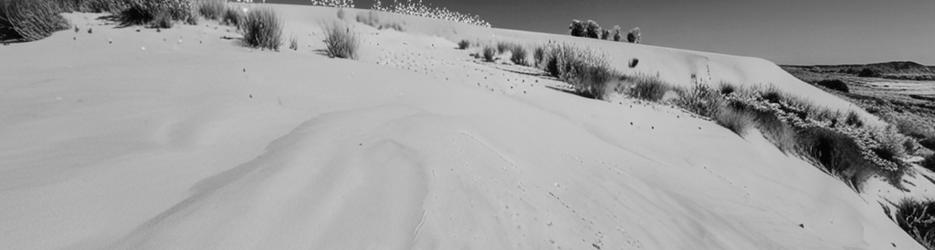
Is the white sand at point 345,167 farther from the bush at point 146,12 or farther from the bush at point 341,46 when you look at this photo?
the bush at point 146,12

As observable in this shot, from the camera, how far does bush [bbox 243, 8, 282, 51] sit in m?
5.57

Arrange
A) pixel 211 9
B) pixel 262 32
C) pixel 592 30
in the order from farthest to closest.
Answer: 1. pixel 592 30
2. pixel 211 9
3. pixel 262 32

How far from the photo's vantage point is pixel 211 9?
759 centimetres

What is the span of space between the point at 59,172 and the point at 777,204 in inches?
184

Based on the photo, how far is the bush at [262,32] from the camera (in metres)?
5.57

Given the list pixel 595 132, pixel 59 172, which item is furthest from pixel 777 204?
pixel 59 172

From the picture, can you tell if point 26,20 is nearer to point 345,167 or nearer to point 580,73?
point 345,167

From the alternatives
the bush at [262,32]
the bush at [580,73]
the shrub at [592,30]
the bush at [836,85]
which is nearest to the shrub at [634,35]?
the shrub at [592,30]

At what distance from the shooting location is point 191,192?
173cm

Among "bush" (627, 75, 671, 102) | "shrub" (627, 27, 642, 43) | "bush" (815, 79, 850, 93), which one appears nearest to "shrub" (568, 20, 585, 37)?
"shrub" (627, 27, 642, 43)

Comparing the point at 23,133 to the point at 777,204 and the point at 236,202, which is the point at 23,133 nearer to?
the point at 236,202

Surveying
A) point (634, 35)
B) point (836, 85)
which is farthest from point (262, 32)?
point (634, 35)

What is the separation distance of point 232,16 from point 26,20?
3.02 m

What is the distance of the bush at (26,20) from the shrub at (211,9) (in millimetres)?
2345
